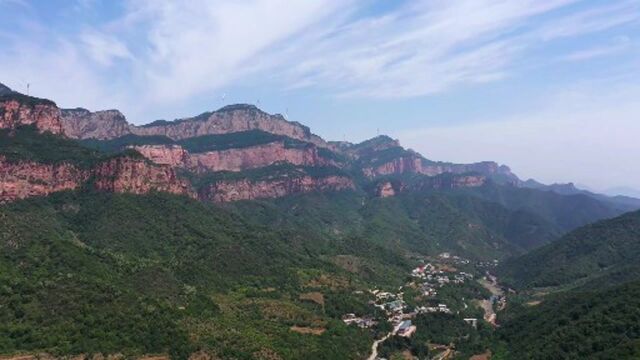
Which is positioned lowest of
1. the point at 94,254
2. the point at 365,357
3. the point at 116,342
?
the point at 365,357

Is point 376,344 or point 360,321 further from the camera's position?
point 360,321

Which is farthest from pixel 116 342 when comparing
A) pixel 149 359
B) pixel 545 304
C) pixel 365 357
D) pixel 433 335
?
pixel 545 304

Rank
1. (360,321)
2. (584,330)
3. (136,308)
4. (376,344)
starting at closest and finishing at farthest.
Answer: (584,330), (136,308), (376,344), (360,321)

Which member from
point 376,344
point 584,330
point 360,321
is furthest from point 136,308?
point 584,330

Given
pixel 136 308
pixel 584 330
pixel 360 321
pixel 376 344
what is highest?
pixel 136 308

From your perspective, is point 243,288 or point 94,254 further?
point 243,288

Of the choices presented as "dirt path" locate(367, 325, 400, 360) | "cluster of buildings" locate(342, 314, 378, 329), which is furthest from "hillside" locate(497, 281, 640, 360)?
"cluster of buildings" locate(342, 314, 378, 329)

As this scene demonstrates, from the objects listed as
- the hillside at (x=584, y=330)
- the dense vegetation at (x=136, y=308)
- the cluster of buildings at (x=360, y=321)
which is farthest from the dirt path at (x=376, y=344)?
the hillside at (x=584, y=330)

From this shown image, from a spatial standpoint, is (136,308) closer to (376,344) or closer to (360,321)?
(376,344)

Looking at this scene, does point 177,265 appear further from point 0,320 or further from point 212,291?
point 0,320
